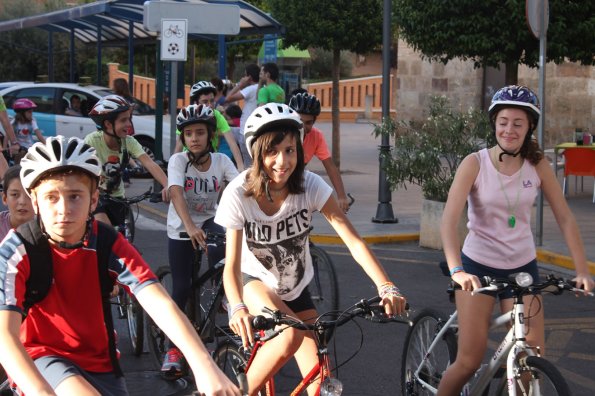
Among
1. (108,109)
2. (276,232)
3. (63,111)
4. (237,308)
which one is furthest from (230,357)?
(63,111)

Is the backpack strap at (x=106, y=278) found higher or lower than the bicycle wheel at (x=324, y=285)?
higher

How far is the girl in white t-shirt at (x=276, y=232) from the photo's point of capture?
4656 mm

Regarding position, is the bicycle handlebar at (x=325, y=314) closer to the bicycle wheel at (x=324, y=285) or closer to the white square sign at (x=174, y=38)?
the bicycle wheel at (x=324, y=285)

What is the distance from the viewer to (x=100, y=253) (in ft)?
12.2

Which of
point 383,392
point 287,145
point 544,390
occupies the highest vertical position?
point 287,145

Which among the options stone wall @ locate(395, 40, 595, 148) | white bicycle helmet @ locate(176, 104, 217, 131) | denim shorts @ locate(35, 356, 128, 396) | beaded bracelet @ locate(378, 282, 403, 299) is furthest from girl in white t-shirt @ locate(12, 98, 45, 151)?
denim shorts @ locate(35, 356, 128, 396)

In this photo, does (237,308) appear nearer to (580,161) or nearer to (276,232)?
(276,232)

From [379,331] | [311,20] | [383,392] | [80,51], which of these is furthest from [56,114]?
[80,51]

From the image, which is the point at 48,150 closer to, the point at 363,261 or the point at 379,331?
the point at 363,261

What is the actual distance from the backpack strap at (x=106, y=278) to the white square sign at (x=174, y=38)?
10.1m

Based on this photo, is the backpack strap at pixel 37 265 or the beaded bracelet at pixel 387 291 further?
the beaded bracelet at pixel 387 291

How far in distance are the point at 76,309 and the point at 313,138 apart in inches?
205

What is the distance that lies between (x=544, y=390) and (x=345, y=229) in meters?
1.07

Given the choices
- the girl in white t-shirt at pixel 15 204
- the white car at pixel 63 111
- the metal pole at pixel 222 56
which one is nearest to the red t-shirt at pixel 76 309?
the girl in white t-shirt at pixel 15 204
